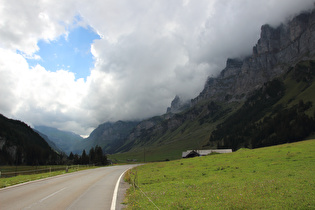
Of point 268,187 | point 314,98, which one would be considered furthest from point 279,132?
point 268,187

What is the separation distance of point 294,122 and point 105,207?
176 m

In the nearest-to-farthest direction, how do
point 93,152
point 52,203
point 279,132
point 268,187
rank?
1. point 52,203
2. point 268,187
3. point 93,152
4. point 279,132

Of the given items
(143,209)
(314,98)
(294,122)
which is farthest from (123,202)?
(314,98)

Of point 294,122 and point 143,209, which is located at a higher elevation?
point 294,122

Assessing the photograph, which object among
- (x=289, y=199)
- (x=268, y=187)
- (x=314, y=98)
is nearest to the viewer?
→ (x=289, y=199)

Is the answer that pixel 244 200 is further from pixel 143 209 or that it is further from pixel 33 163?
pixel 33 163

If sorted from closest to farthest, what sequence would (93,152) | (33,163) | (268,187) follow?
(268,187), (93,152), (33,163)

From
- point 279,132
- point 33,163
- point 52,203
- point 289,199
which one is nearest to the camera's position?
point 289,199

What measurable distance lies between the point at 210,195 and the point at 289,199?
4885 millimetres

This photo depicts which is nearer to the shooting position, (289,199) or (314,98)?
(289,199)

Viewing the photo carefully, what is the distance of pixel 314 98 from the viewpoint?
18350 centimetres

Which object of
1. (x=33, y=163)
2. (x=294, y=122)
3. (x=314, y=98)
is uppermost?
(x=314, y=98)

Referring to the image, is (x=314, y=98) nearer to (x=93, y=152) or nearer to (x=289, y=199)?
(x=93, y=152)

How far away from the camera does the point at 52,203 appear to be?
545 inches
